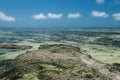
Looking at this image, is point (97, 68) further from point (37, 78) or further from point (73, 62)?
point (37, 78)

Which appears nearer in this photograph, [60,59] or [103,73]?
[103,73]

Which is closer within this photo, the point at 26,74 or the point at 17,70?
the point at 26,74

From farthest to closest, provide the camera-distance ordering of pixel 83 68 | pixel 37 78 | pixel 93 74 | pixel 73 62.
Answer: pixel 73 62
pixel 83 68
pixel 93 74
pixel 37 78

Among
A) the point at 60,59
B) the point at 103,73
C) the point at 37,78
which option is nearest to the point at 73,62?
the point at 60,59

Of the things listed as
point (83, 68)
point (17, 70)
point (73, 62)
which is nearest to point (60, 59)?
point (73, 62)

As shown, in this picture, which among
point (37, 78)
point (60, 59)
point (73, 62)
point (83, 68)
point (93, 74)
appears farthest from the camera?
point (60, 59)

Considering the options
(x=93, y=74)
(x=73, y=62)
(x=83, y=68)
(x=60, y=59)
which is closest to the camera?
(x=93, y=74)

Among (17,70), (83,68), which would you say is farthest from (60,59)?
(17,70)

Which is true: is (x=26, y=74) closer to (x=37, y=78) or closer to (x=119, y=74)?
(x=37, y=78)

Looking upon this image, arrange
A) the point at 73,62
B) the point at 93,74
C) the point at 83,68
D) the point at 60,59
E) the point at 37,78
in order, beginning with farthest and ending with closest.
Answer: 1. the point at 60,59
2. the point at 73,62
3. the point at 83,68
4. the point at 93,74
5. the point at 37,78
